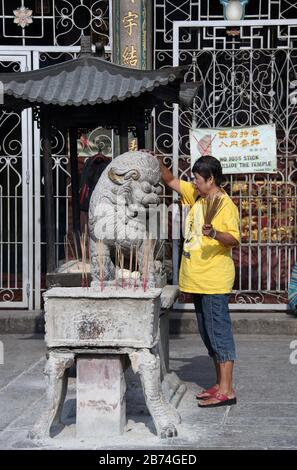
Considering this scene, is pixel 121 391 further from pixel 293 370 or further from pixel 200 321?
pixel 293 370

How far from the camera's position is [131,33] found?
9.22 metres

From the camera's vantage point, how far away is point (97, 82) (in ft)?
22.9

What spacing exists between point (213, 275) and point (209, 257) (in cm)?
13

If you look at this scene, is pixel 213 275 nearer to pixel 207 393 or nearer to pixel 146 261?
pixel 146 261

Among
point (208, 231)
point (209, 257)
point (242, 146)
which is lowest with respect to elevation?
point (209, 257)

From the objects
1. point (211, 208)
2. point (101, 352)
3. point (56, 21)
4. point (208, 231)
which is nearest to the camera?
point (101, 352)

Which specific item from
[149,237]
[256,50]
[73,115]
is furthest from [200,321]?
[256,50]

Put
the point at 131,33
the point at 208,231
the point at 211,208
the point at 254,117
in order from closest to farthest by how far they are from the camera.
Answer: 1. the point at 208,231
2. the point at 211,208
3. the point at 131,33
4. the point at 254,117

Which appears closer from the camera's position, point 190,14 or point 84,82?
point 84,82

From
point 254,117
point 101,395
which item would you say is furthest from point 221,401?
point 254,117

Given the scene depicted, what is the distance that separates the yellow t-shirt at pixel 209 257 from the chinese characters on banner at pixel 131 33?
3228 mm

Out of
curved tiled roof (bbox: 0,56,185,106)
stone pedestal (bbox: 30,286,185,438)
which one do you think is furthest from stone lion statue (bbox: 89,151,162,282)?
stone pedestal (bbox: 30,286,185,438)

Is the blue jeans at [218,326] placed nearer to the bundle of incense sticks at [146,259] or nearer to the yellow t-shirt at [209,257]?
the yellow t-shirt at [209,257]

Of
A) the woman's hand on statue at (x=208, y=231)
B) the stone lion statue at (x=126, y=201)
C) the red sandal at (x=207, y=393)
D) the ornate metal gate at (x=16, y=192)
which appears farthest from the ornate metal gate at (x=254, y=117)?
the woman's hand on statue at (x=208, y=231)
